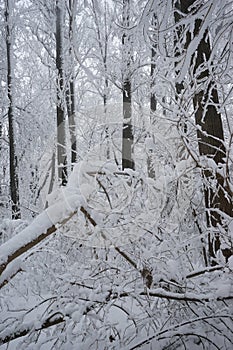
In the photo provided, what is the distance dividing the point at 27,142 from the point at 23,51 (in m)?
3.81

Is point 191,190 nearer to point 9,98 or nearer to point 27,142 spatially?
point 9,98

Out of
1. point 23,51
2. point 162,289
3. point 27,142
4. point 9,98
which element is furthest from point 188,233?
point 23,51

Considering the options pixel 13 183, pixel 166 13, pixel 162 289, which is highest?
pixel 166 13

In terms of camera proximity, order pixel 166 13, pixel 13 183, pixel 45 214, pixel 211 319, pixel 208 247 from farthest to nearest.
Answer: pixel 13 183, pixel 208 247, pixel 45 214, pixel 211 319, pixel 166 13

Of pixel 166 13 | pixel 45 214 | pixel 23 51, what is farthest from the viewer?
pixel 23 51

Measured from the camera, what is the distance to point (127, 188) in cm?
246

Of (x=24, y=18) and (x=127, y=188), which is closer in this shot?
(x=127, y=188)

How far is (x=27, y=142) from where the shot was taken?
12852 mm

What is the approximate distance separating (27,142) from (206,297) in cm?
1180

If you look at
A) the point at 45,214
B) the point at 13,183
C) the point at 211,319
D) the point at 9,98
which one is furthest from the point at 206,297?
the point at 9,98

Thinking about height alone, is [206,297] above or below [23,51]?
below

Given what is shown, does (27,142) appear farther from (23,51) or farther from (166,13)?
(166,13)

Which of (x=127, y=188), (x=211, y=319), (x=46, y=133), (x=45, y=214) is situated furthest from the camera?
(x=46, y=133)

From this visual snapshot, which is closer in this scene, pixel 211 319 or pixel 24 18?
pixel 211 319
